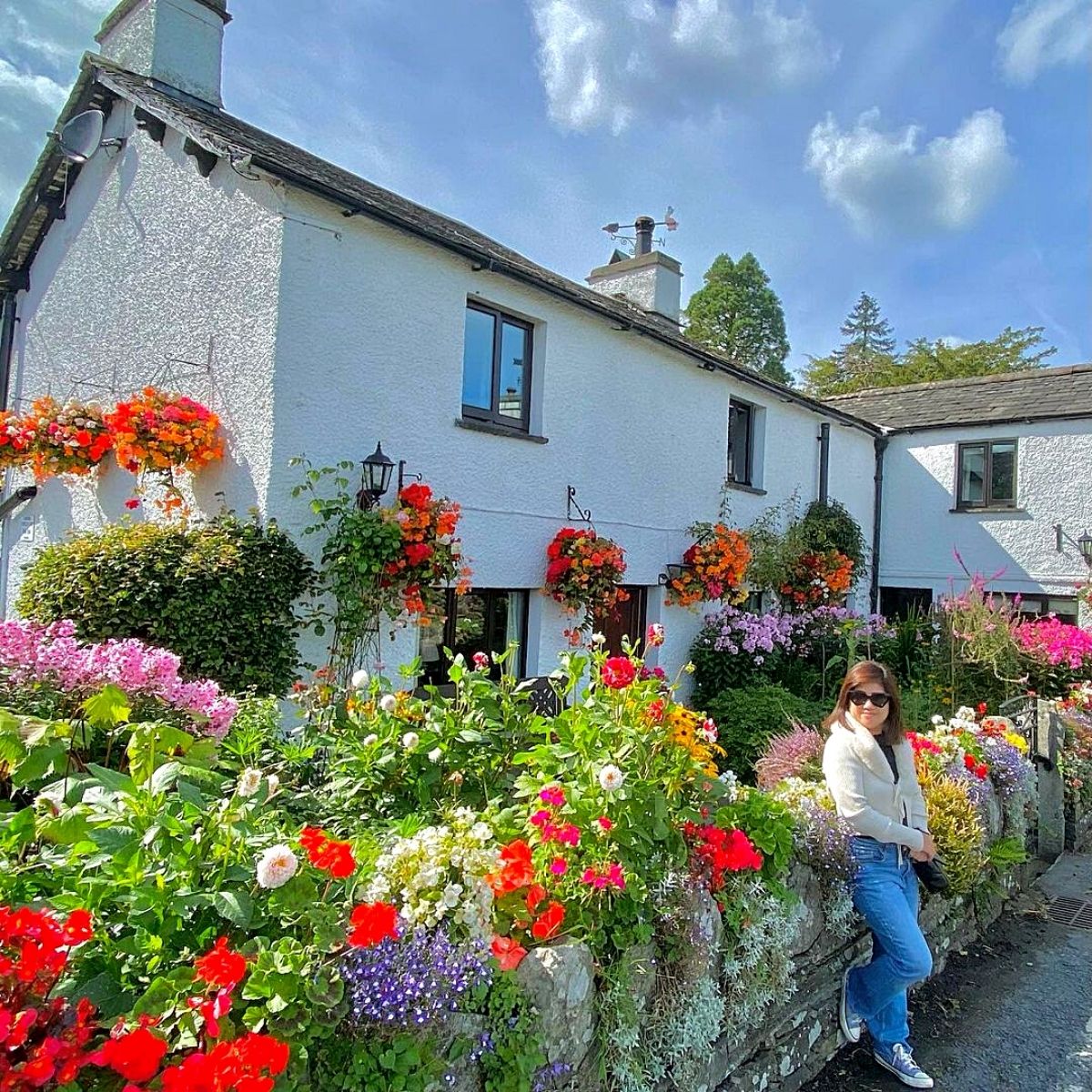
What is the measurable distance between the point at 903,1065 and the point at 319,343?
20.7ft

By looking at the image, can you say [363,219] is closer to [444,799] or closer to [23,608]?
[23,608]

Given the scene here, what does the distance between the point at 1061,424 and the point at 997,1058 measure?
13.0 metres

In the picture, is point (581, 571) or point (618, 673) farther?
point (581, 571)

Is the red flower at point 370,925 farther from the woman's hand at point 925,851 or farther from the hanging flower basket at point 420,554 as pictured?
the hanging flower basket at point 420,554

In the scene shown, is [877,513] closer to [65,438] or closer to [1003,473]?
[1003,473]

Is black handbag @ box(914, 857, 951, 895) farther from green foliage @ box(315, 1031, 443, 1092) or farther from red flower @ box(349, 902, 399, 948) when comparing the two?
red flower @ box(349, 902, 399, 948)

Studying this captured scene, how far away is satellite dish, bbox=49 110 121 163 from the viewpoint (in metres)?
8.06

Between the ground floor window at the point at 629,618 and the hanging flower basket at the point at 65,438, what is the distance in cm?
611

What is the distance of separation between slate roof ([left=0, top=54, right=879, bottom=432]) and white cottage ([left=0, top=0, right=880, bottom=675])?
32 mm

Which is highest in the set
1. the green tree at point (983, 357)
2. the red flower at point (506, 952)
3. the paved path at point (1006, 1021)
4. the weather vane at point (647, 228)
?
the green tree at point (983, 357)

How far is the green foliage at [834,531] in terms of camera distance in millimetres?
12570

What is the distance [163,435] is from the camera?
6.25 m

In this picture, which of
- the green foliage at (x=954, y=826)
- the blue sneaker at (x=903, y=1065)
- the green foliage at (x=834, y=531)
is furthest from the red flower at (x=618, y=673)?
the green foliage at (x=834, y=531)

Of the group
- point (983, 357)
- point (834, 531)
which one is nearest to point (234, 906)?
point (834, 531)
